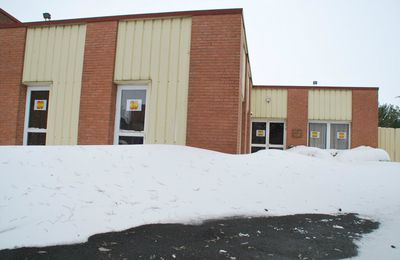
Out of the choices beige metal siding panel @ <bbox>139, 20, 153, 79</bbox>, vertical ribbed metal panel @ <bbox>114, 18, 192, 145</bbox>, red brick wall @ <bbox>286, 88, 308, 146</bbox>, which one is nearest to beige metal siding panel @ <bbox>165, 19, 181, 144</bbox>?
vertical ribbed metal panel @ <bbox>114, 18, 192, 145</bbox>

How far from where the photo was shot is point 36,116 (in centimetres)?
736

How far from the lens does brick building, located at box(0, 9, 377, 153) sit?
20.5 ft

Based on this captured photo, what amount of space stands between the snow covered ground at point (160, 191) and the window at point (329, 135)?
25.5ft

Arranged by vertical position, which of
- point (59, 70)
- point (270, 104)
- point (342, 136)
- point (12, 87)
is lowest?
point (342, 136)

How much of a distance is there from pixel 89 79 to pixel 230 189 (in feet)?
16.8

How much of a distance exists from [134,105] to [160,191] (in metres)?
3.99

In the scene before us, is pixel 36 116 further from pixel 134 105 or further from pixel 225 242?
pixel 225 242

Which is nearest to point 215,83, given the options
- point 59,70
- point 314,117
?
point 59,70

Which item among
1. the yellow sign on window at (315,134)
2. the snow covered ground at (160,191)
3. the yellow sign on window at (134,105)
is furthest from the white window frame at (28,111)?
the yellow sign on window at (315,134)

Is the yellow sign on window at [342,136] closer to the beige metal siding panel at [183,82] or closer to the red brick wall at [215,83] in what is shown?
the red brick wall at [215,83]

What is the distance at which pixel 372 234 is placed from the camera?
8.71 ft

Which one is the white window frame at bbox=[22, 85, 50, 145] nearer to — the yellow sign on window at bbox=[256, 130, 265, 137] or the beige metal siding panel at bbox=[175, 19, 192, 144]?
the beige metal siding panel at bbox=[175, 19, 192, 144]

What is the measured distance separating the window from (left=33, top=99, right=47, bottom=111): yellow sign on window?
36.4ft

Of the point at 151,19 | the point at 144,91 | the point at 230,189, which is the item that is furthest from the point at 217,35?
the point at 230,189
